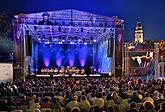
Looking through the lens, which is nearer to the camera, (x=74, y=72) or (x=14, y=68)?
(x=14, y=68)

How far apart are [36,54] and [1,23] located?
6.24 meters

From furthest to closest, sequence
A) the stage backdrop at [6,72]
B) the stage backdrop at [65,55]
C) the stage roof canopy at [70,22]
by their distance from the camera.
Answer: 1. the stage backdrop at [65,55]
2. the stage roof canopy at [70,22]
3. the stage backdrop at [6,72]

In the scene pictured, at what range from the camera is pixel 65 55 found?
165 feet

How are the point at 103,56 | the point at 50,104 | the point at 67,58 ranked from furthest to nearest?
the point at 67,58 < the point at 103,56 < the point at 50,104

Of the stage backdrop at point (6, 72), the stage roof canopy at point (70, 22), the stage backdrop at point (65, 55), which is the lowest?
the stage backdrop at point (6, 72)

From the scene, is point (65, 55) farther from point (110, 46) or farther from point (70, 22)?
point (70, 22)

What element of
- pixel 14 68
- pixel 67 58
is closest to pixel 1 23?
pixel 67 58

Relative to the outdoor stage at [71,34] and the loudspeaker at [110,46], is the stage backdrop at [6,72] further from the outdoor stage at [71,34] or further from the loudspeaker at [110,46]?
the loudspeaker at [110,46]

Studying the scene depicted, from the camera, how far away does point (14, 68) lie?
34.9 m

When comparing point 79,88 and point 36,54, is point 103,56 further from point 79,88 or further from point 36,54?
point 79,88

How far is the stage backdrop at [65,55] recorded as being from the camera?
49875 mm

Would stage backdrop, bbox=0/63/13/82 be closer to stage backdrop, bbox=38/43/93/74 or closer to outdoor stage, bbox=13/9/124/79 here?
outdoor stage, bbox=13/9/124/79

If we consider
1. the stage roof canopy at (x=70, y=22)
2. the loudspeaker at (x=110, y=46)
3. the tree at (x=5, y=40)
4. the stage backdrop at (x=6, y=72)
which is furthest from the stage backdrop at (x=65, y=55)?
the stage backdrop at (x=6, y=72)

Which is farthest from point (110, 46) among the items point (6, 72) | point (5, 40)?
point (5, 40)
